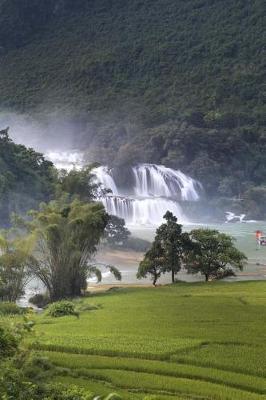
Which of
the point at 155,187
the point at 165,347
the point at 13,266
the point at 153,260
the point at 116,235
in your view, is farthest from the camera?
the point at 155,187

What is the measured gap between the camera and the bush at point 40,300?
2602 centimetres

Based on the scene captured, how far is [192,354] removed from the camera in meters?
14.9

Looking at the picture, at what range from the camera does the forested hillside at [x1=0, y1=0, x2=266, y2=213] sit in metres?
83.7

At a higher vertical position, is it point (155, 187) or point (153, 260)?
point (155, 187)

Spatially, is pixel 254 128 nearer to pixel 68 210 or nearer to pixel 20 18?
pixel 68 210

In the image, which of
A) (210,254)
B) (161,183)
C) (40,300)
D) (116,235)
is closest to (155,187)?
(161,183)

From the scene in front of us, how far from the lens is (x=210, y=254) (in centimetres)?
2895

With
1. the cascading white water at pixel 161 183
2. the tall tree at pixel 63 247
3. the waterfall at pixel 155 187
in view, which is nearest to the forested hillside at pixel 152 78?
the waterfall at pixel 155 187

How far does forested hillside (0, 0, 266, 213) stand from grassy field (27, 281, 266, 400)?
51409 mm

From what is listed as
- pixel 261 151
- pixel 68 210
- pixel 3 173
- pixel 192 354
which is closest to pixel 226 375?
pixel 192 354

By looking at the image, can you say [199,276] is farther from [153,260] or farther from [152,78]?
[152,78]

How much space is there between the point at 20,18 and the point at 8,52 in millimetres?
10899

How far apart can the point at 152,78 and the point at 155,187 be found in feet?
170

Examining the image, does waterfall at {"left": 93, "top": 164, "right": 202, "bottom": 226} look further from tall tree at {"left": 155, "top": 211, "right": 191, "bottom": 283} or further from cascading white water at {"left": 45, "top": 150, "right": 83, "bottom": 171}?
tall tree at {"left": 155, "top": 211, "right": 191, "bottom": 283}
